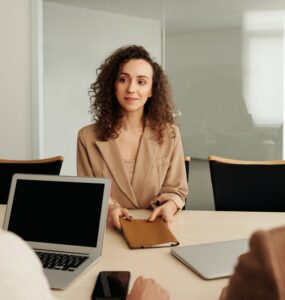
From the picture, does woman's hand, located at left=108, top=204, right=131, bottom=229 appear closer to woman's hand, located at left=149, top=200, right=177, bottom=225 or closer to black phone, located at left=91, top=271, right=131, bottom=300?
woman's hand, located at left=149, top=200, right=177, bottom=225

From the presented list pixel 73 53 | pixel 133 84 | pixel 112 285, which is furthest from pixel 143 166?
pixel 73 53

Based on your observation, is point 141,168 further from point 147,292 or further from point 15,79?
point 15,79

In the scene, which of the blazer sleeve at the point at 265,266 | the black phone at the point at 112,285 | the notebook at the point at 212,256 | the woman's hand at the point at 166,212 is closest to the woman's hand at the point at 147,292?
the black phone at the point at 112,285

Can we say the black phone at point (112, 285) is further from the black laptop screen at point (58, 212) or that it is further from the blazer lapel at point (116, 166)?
the blazer lapel at point (116, 166)

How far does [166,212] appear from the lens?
1.57 meters

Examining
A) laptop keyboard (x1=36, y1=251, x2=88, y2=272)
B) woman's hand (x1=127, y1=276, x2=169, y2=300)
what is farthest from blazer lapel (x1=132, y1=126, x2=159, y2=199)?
woman's hand (x1=127, y1=276, x2=169, y2=300)

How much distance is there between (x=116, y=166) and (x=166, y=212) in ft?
1.23

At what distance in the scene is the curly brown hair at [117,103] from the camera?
6.34 ft

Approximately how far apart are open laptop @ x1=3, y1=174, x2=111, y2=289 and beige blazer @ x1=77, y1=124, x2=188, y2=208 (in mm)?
560

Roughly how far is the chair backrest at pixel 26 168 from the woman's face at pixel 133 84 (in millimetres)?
477

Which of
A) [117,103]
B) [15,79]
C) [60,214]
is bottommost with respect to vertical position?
[60,214]

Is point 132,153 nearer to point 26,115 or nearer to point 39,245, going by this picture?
point 39,245

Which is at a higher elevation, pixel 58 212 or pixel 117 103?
pixel 117 103

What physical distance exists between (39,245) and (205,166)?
273 centimetres
